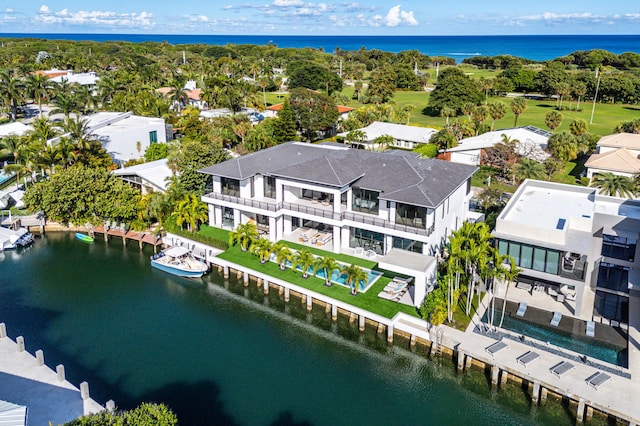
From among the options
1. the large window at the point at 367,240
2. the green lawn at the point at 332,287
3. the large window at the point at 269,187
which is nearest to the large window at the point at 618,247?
the green lawn at the point at 332,287

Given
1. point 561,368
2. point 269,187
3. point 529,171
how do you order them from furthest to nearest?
1. point 529,171
2. point 269,187
3. point 561,368

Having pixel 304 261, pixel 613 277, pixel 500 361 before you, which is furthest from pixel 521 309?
pixel 304 261

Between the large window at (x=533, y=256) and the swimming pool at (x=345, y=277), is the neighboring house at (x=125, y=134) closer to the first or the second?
the swimming pool at (x=345, y=277)

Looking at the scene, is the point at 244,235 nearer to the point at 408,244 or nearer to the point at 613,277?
the point at 408,244

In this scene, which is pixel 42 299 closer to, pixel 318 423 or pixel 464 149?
pixel 318 423

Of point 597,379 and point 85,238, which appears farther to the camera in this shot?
point 85,238

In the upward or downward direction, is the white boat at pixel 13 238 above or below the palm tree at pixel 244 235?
below
